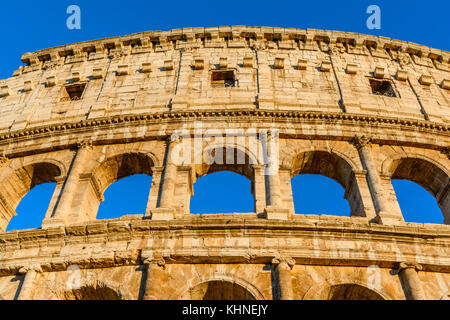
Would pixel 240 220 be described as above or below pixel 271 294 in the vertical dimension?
above

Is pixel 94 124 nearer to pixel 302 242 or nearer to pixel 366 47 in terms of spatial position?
pixel 302 242

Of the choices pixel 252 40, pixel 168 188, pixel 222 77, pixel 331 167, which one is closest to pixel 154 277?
pixel 168 188

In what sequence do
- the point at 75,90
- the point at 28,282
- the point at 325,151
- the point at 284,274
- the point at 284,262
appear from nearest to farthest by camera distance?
the point at 284,274 < the point at 284,262 < the point at 28,282 < the point at 325,151 < the point at 75,90

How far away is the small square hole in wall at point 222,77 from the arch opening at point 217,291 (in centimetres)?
863

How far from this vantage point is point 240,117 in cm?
1342

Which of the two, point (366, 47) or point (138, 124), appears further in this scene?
point (366, 47)

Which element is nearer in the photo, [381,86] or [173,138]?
[173,138]

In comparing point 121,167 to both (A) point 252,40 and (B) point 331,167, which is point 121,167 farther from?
(A) point 252,40

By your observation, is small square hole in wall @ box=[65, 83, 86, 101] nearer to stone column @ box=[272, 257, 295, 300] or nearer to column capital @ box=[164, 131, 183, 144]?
column capital @ box=[164, 131, 183, 144]

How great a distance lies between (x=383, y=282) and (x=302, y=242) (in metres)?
1.87

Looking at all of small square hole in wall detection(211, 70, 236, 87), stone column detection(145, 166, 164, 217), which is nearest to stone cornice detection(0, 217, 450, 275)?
stone column detection(145, 166, 164, 217)

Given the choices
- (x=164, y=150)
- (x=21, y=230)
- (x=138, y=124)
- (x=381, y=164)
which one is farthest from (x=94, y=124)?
(x=381, y=164)

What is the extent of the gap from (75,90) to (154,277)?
10.3m

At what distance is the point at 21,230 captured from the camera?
34.1 ft
